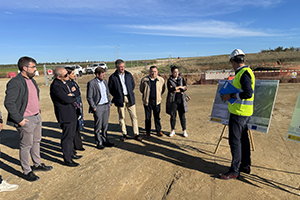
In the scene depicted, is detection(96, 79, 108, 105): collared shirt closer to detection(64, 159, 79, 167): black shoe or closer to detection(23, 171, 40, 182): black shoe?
detection(64, 159, 79, 167): black shoe

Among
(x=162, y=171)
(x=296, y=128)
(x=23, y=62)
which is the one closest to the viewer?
(x=296, y=128)

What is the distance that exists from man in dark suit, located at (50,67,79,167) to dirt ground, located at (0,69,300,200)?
0.49 metres

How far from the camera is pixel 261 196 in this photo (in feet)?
9.53

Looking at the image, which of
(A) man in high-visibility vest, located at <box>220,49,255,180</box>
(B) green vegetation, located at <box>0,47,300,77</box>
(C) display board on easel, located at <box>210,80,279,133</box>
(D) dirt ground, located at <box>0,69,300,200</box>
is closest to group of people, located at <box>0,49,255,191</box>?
(A) man in high-visibility vest, located at <box>220,49,255,180</box>

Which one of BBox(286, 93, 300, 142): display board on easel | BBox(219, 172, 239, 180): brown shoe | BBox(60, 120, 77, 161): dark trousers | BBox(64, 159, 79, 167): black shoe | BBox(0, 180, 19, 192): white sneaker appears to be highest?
BBox(286, 93, 300, 142): display board on easel

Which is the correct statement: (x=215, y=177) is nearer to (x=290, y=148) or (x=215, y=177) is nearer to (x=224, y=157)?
(x=224, y=157)

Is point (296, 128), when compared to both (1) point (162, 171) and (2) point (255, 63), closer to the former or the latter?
(1) point (162, 171)

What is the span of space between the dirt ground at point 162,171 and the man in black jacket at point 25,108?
2.09ft

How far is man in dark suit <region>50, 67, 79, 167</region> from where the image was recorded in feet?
12.0

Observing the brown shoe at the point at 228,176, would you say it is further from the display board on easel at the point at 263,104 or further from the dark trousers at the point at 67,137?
the dark trousers at the point at 67,137

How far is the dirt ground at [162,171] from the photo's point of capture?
10.2 ft

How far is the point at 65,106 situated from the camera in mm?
3791

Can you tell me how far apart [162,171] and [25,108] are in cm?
285

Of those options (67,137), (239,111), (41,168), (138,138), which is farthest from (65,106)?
(239,111)
